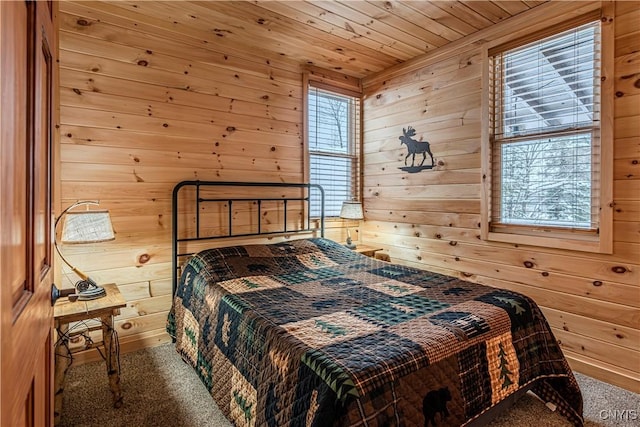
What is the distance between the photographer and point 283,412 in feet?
4.21

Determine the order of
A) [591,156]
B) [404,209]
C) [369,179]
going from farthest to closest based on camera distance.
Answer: [369,179] → [404,209] → [591,156]

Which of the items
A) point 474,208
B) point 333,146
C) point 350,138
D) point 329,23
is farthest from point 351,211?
point 329,23

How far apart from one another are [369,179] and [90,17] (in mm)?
2699

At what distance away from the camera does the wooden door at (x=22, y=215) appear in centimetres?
47

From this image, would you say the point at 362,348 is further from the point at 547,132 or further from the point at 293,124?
the point at 293,124

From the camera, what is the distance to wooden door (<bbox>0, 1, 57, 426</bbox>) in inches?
18.5

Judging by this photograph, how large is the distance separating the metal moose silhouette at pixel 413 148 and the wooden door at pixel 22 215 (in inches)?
112

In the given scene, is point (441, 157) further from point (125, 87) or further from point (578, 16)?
point (125, 87)

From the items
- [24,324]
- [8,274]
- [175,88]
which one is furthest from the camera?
[175,88]

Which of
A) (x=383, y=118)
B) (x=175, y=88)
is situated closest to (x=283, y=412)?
(x=175, y=88)

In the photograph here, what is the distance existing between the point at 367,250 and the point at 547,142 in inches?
68.6

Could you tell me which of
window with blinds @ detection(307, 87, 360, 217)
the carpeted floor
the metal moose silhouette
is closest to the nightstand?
window with blinds @ detection(307, 87, 360, 217)

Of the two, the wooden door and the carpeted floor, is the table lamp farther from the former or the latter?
the wooden door

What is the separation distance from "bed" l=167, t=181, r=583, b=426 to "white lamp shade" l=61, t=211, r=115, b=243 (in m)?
0.66
